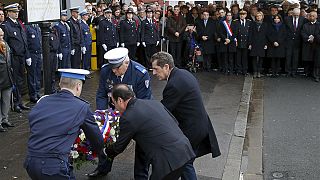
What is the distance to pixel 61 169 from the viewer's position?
3.99 metres

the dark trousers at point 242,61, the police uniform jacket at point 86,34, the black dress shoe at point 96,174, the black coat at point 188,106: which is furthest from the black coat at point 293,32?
the black dress shoe at point 96,174

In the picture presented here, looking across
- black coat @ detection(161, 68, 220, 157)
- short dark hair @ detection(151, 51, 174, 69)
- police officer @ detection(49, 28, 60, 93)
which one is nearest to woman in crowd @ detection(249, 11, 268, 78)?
police officer @ detection(49, 28, 60, 93)

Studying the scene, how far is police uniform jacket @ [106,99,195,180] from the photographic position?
431 centimetres

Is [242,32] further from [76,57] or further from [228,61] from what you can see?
[76,57]

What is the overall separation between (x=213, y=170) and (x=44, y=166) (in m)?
3.30

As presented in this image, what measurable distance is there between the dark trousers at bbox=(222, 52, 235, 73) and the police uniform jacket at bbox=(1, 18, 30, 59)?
22.5 ft

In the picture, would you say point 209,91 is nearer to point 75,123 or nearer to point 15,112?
point 15,112

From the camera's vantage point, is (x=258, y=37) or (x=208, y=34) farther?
(x=208, y=34)

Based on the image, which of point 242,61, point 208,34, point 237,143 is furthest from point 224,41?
point 237,143

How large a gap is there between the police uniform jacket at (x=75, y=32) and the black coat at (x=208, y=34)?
163 inches

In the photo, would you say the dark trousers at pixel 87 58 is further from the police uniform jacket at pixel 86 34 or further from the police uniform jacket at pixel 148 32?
the police uniform jacket at pixel 148 32

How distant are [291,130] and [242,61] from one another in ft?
19.2

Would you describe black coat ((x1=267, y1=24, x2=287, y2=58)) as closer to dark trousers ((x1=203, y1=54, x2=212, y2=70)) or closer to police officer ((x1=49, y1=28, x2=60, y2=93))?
dark trousers ((x1=203, y1=54, x2=212, y2=70))

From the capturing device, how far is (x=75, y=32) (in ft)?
40.4
